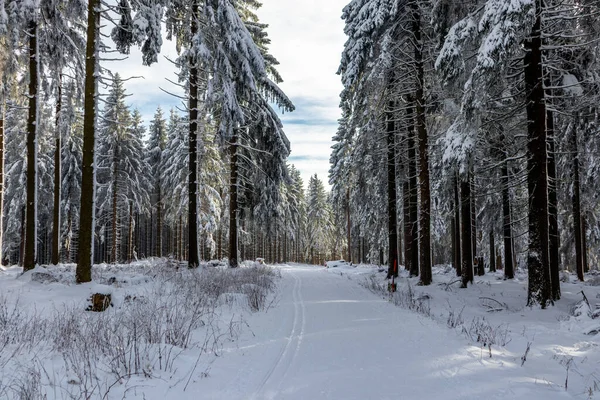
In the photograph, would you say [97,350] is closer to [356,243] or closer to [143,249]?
[356,243]

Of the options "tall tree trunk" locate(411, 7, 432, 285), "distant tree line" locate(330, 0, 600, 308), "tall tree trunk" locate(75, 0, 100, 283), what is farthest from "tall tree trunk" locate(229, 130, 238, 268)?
"tall tree trunk" locate(75, 0, 100, 283)

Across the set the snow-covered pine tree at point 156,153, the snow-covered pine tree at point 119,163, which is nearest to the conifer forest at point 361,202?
the snow-covered pine tree at point 119,163

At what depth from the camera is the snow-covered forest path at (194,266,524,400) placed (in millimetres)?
3713

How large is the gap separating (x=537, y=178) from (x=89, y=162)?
11.3 metres

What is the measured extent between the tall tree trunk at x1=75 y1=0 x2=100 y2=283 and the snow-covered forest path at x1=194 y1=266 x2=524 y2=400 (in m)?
Answer: 5.15

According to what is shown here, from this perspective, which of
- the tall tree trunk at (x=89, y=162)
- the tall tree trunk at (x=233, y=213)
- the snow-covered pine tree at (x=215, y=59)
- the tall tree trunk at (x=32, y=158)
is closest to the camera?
the tall tree trunk at (x=89, y=162)

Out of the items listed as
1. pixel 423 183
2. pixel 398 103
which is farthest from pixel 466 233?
pixel 398 103

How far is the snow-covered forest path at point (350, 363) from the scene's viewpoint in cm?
371

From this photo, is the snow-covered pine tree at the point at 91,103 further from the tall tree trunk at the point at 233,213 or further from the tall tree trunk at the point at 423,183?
the tall tree trunk at the point at 423,183

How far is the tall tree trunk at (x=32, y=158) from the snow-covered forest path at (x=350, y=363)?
392 inches

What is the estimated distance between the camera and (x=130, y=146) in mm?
30859

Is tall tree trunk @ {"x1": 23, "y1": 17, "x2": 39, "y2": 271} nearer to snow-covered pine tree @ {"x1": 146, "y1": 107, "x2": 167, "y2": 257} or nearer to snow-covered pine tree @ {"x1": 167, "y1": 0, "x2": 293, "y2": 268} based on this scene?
snow-covered pine tree @ {"x1": 167, "y1": 0, "x2": 293, "y2": 268}

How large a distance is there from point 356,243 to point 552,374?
135 feet

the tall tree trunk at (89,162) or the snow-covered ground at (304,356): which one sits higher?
the tall tree trunk at (89,162)
